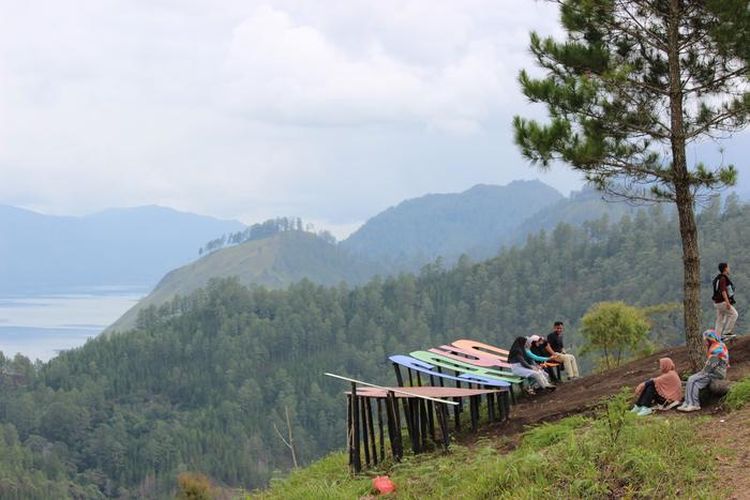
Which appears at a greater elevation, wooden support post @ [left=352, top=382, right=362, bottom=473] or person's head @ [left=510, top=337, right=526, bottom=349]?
person's head @ [left=510, top=337, right=526, bottom=349]

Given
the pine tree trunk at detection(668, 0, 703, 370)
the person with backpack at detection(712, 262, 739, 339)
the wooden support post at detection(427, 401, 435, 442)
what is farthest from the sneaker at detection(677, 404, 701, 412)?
the wooden support post at detection(427, 401, 435, 442)

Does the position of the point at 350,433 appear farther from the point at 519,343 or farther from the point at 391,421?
the point at 519,343

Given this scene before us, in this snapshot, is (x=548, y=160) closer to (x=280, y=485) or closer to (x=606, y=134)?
(x=606, y=134)

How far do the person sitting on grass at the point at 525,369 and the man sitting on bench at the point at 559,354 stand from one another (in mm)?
1101

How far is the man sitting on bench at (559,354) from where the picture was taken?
1566cm

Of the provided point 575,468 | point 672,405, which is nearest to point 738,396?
point 672,405

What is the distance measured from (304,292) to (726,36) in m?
141

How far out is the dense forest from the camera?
347ft

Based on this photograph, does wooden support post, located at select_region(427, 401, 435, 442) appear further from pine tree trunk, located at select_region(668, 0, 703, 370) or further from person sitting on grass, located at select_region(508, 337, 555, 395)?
pine tree trunk, located at select_region(668, 0, 703, 370)

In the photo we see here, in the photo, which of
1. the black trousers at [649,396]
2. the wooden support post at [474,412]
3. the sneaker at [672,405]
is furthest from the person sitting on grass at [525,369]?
the sneaker at [672,405]

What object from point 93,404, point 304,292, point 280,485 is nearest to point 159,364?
point 93,404

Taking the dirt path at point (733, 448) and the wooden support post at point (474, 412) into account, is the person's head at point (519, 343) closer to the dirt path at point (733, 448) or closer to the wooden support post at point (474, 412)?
the wooden support post at point (474, 412)

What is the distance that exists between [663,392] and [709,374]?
65 centimetres

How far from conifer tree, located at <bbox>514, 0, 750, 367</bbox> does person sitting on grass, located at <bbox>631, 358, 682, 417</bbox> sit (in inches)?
62.5
